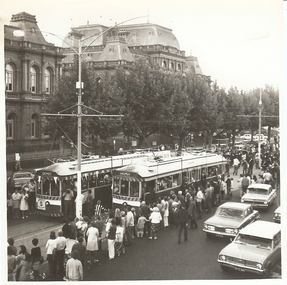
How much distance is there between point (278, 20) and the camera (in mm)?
13039

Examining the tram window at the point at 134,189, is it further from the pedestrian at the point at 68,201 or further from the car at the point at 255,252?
the car at the point at 255,252

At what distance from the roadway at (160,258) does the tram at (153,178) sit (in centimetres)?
192

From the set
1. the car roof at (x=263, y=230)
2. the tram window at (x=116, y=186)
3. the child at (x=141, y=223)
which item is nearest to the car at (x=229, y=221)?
the car roof at (x=263, y=230)

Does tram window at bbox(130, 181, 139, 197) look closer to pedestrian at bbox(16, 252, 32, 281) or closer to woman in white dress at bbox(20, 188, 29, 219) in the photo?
woman in white dress at bbox(20, 188, 29, 219)

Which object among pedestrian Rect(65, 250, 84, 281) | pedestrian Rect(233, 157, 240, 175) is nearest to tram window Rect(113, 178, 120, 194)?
pedestrian Rect(65, 250, 84, 281)

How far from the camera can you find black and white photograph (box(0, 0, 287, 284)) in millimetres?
12586

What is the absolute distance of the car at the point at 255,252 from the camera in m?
12.1

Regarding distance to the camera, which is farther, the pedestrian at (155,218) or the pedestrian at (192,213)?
the pedestrian at (192,213)

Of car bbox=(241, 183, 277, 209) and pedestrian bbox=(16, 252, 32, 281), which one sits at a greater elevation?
car bbox=(241, 183, 277, 209)

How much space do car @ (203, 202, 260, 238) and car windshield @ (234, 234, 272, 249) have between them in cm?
213

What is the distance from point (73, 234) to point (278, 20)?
831 cm

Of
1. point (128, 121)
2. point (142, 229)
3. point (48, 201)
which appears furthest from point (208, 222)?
point (128, 121)

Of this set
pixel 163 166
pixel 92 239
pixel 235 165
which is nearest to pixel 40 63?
pixel 235 165

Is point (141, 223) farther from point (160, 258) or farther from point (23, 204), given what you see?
point (23, 204)
